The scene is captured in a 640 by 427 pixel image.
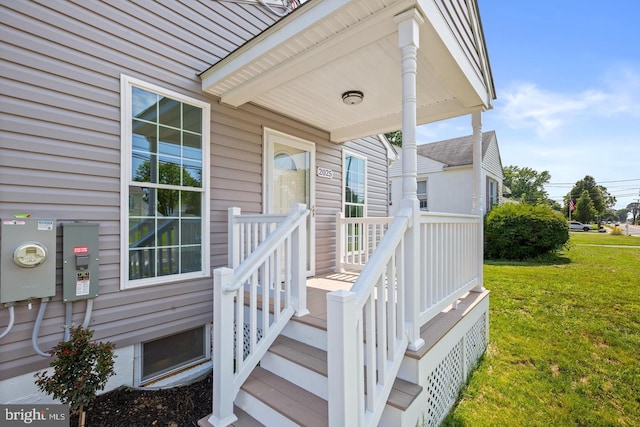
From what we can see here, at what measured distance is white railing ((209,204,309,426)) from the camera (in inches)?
75.2

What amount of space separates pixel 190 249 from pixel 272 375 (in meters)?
1.57

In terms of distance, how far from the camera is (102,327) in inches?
93.5

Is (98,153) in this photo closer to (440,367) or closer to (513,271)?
(440,367)

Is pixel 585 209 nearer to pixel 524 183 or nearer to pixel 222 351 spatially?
pixel 524 183

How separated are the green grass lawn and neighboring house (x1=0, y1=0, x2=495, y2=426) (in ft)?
0.88

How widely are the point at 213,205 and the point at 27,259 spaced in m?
1.52

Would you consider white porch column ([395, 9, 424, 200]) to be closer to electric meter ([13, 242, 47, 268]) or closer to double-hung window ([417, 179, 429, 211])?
electric meter ([13, 242, 47, 268])

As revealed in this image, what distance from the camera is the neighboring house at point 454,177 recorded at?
12.1 m

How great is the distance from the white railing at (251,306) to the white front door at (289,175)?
3.70 feet

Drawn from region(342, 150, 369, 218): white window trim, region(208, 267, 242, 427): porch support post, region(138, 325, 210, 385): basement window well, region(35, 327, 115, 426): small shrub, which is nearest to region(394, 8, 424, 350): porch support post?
region(208, 267, 242, 427): porch support post

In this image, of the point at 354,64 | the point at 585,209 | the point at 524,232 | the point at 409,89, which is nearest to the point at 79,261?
the point at 409,89

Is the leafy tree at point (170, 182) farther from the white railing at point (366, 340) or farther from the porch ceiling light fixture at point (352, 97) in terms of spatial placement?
the white railing at point (366, 340)

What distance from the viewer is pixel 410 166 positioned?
6.25ft

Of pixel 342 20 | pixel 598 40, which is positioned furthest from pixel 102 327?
pixel 598 40
